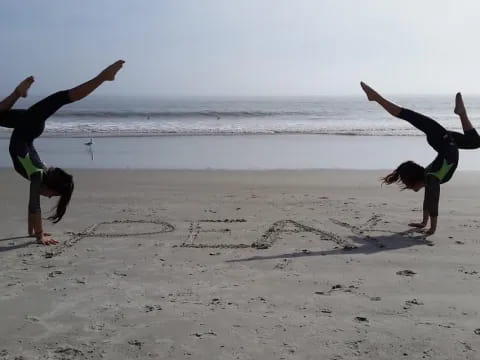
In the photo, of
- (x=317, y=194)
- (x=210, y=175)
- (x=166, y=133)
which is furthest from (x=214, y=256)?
(x=166, y=133)

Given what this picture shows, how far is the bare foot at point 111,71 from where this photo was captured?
19.2 ft

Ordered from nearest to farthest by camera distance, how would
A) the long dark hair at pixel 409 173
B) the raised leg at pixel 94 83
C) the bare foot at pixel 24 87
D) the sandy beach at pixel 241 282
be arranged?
1. the sandy beach at pixel 241 282
2. the raised leg at pixel 94 83
3. the bare foot at pixel 24 87
4. the long dark hair at pixel 409 173

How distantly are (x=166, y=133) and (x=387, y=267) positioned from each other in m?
21.4

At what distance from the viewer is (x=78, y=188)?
10.4 metres

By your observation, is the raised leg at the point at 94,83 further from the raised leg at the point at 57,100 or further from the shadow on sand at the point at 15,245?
the shadow on sand at the point at 15,245

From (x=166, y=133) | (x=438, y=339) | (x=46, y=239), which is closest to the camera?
(x=438, y=339)

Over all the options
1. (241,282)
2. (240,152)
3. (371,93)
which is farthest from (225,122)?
(241,282)

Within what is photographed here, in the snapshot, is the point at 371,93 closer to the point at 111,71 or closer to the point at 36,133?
the point at 111,71

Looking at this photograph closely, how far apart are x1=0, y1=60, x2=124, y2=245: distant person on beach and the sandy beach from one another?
61 centimetres

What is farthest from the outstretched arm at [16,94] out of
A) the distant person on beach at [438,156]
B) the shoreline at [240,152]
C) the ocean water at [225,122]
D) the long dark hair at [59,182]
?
the ocean water at [225,122]

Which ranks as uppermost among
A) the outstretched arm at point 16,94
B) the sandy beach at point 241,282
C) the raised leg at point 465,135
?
the outstretched arm at point 16,94

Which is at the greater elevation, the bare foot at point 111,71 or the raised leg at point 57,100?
the bare foot at point 111,71

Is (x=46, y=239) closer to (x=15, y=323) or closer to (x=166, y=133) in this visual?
(x=15, y=323)

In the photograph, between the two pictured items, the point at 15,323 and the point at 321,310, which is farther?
the point at 321,310
